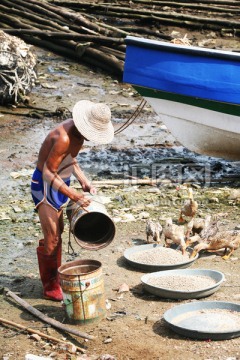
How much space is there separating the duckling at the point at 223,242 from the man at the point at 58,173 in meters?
1.60

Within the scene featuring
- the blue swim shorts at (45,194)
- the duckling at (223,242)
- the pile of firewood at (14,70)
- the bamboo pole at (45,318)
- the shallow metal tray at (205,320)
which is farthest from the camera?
the pile of firewood at (14,70)

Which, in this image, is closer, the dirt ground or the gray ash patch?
the dirt ground

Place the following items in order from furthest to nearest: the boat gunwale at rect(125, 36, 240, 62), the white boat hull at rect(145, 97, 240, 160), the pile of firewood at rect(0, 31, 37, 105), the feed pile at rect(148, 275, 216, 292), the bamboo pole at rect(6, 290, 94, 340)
Result: the pile of firewood at rect(0, 31, 37, 105), the white boat hull at rect(145, 97, 240, 160), the boat gunwale at rect(125, 36, 240, 62), the feed pile at rect(148, 275, 216, 292), the bamboo pole at rect(6, 290, 94, 340)

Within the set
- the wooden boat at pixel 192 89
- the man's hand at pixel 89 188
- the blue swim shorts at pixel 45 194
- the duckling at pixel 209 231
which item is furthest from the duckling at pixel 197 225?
the wooden boat at pixel 192 89

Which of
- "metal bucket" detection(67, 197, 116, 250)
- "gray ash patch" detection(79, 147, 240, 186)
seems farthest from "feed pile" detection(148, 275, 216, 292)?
"gray ash patch" detection(79, 147, 240, 186)

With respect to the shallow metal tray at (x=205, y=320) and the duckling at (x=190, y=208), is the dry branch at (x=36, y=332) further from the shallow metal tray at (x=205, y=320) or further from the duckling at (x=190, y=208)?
the duckling at (x=190, y=208)

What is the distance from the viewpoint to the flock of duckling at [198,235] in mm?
8680

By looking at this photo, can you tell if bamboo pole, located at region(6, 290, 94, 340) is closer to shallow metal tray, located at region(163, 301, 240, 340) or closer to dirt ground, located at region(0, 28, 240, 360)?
dirt ground, located at region(0, 28, 240, 360)

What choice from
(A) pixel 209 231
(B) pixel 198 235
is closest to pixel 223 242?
(A) pixel 209 231

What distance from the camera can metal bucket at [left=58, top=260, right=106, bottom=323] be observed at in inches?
279

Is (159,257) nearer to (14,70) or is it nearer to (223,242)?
(223,242)

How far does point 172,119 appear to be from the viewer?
11945 mm

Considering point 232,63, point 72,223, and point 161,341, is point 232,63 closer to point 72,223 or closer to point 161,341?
point 72,223

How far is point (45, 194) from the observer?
7480 mm
